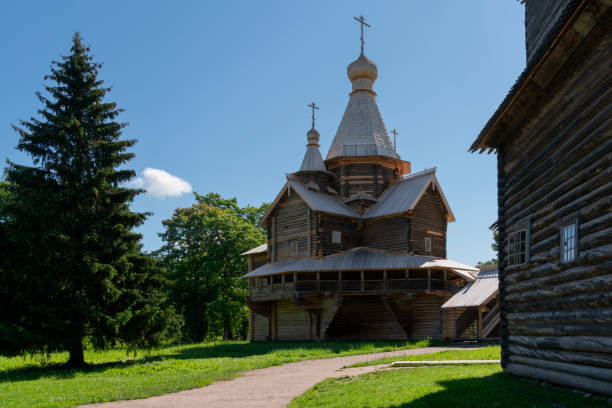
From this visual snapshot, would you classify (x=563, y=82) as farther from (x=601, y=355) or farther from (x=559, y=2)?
(x=601, y=355)

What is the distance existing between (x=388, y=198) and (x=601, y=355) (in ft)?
88.8

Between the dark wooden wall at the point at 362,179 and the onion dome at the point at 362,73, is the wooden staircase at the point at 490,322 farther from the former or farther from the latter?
the onion dome at the point at 362,73

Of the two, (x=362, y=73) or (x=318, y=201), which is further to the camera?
(x=362, y=73)

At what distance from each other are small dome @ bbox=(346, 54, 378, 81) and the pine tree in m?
22.0

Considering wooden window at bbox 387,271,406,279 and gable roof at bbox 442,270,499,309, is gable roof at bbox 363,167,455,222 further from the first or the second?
gable roof at bbox 442,270,499,309

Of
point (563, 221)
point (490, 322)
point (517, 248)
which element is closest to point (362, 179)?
point (490, 322)

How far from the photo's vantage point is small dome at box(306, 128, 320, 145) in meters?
39.7

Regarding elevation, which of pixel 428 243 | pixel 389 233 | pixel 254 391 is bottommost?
Answer: pixel 254 391

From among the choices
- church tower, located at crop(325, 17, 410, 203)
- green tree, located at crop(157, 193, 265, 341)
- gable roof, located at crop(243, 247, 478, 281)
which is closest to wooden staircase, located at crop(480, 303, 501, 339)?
gable roof, located at crop(243, 247, 478, 281)

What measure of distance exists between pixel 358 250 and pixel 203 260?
18.8 metres

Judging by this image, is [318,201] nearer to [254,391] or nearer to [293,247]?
[293,247]

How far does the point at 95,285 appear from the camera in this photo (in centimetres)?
2147

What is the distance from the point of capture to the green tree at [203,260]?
47250 millimetres

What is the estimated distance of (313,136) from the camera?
131ft
